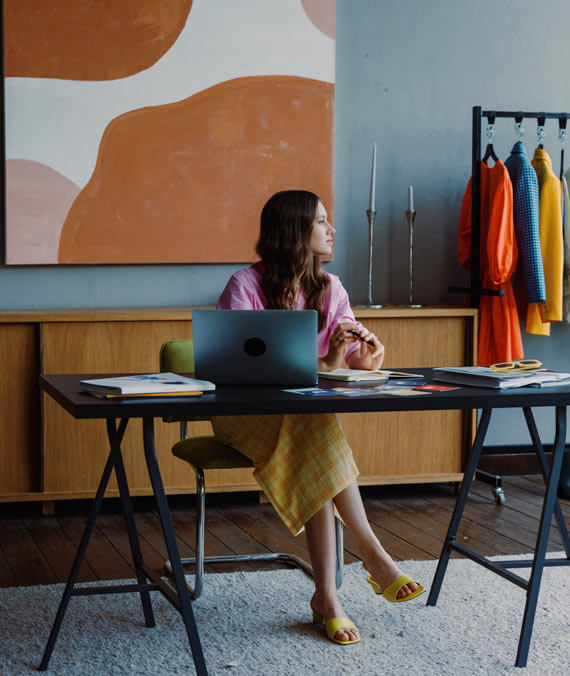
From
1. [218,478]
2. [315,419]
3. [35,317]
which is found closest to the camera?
[315,419]

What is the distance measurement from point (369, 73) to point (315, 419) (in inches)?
89.5

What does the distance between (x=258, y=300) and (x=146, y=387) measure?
0.81m

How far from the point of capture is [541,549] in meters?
2.20

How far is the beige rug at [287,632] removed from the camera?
2.16 metres

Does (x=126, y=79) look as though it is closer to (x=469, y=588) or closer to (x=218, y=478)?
(x=218, y=478)

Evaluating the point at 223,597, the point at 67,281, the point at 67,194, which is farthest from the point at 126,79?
the point at 223,597

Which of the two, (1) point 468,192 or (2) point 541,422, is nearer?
(1) point 468,192

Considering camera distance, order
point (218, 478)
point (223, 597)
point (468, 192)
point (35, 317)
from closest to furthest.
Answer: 1. point (223, 597)
2. point (35, 317)
3. point (218, 478)
4. point (468, 192)

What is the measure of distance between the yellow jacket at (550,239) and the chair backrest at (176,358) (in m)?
1.83

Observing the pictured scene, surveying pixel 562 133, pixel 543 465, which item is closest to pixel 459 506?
pixel 543 465

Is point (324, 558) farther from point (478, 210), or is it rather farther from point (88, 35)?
point (88, 35)

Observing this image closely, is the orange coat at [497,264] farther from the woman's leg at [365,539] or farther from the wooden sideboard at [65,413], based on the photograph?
the woman's leg at [365,539]

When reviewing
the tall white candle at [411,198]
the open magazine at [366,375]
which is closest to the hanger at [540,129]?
the tall white candle at [411,198]

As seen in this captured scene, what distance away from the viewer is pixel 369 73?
4145 mm
